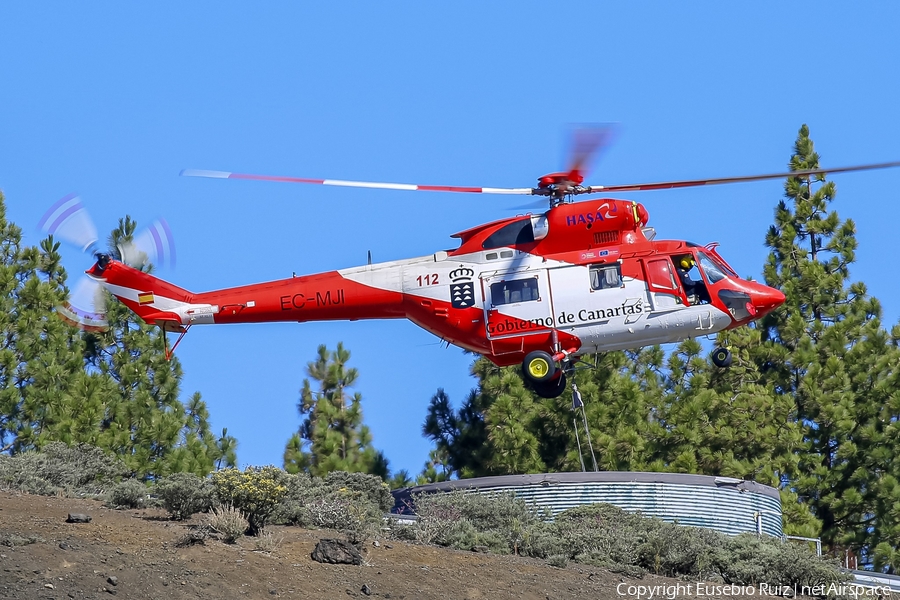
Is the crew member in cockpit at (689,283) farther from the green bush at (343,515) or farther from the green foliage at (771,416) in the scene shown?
the green foliage at (771,416)

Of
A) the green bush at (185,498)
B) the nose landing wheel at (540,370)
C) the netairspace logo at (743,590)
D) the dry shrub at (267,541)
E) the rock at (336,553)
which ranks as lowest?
the netairspace logo at (743,590)

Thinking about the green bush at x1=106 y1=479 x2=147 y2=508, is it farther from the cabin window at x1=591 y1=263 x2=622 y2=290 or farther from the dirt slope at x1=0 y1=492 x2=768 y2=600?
the cabin window at x1=591 y1=263 x2=622 y2=290

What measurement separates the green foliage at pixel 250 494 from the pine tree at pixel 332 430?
655 inches

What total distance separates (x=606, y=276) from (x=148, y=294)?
8.37 m

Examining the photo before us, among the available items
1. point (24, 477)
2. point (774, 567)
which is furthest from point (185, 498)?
point (774, 567)

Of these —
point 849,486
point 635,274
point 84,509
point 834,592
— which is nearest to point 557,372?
point 635,274

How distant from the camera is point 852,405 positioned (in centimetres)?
3659

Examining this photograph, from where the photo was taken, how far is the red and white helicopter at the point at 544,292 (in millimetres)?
23594

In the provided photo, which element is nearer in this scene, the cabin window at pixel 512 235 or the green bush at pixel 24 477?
the green bush at pixel 24 477

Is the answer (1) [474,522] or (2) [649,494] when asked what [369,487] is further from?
(2) [649,494]

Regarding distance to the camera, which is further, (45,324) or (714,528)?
(45,324)

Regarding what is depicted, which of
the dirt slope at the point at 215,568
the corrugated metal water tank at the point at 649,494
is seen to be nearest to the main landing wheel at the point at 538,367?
the corrugated metal water tank at the point at 649,494

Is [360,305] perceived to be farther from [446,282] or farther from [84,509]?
[84,509]

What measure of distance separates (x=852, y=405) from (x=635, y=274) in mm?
15469
